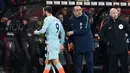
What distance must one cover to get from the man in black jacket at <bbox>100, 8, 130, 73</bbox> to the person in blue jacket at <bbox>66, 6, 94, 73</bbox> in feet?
1.32

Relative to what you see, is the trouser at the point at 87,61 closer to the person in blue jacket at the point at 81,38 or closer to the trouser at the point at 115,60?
the person in blue jacket at the point at 81,38

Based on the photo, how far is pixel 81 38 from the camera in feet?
34.6

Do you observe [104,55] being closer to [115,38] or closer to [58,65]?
[115,38]

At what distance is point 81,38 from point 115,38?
0.83 metres

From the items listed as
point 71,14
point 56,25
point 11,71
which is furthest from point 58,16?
point 11,71

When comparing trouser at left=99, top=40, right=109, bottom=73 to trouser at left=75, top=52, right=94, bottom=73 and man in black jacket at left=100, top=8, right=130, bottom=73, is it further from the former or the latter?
man in black jacket at left=100, top=8, right=130, bottom=73

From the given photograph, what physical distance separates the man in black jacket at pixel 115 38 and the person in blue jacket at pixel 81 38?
0.40 meters

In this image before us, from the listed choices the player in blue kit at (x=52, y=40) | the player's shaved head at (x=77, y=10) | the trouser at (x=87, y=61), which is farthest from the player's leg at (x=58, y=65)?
the player's shaved head at (x=77, y=10)

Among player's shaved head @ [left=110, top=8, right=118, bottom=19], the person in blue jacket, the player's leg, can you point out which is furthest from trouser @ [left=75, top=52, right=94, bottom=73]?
player's shaved head @ [left=110, top=8, right=118, bottom=19]

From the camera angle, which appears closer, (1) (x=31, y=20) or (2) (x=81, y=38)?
(2) (x=81, y=38)

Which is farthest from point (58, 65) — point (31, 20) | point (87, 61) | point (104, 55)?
point (104, 55)

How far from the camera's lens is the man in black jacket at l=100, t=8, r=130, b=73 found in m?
10.2

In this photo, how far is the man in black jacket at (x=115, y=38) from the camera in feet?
33.4

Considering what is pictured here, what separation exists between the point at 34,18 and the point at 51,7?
2.32ft
